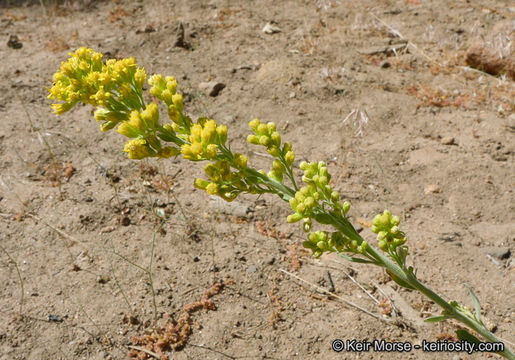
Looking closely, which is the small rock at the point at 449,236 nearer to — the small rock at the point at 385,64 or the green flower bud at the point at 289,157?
the green flower bud at the point at 289,157

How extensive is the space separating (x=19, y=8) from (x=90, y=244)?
495 cm

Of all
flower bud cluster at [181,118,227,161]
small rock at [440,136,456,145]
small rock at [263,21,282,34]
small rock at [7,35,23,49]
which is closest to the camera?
flower bud cluster at [181,118,227,161]

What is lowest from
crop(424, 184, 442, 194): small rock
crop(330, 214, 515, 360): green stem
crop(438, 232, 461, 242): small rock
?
crop(438, 232, 461, 242): small rock

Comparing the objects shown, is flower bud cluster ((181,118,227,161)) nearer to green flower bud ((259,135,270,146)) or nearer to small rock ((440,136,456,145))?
green flower bud ((259,135,270,146))

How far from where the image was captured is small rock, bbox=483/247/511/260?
3.13m

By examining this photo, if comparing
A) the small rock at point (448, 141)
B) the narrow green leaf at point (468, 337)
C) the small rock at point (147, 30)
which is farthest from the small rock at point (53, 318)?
the small rock at point (147, 30)

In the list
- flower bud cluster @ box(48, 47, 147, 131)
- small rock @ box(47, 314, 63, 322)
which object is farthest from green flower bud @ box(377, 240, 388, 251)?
small rock @ box(47, 314, 63, 322)

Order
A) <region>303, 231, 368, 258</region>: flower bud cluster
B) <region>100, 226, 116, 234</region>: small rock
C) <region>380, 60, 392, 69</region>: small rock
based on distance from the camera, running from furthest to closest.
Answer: <region>380, 60, 392, 69</region>: small rock
<region>100, 226, 116, 234</region>: small rock
<region>303, 231, 368, 258</region>: flower bud cluster

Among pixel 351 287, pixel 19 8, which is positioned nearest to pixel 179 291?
pixel 351 287

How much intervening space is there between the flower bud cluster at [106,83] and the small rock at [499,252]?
253 centimetres

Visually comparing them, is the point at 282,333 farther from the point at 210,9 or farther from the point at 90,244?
the point at 210,9

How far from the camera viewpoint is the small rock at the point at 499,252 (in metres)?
3.13

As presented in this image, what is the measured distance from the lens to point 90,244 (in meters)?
3.32

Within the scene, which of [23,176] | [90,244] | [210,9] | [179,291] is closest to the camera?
[179,291]
